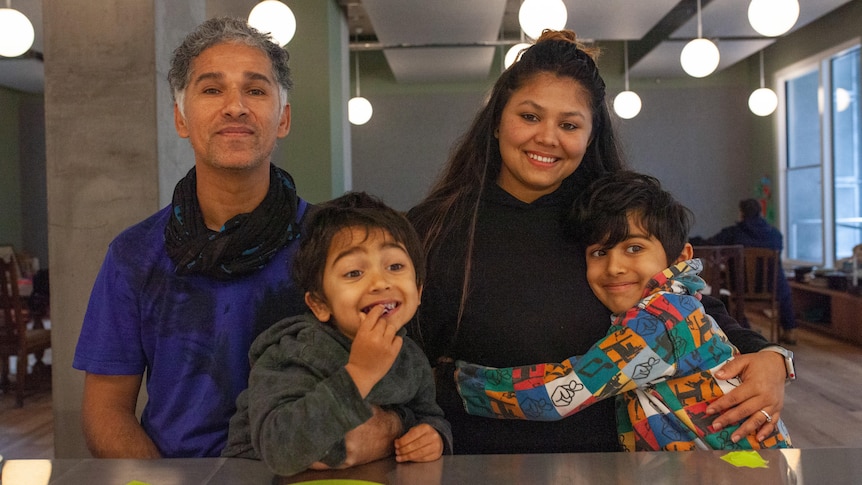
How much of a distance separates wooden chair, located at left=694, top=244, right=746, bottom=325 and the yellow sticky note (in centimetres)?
477

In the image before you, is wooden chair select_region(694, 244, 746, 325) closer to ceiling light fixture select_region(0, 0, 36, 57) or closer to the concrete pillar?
the concrete pillar

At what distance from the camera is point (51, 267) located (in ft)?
8.53

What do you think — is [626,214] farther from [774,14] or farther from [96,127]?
[774,14]

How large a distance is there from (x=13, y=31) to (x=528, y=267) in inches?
171

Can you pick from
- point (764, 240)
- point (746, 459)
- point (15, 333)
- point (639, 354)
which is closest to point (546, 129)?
point (639, 354)

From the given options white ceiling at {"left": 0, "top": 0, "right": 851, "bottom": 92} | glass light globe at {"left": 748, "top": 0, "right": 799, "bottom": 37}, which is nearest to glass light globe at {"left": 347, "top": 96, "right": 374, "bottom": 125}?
white ceiling at {"left": 0, "top": 0, "right": 851, "bottom": 92}

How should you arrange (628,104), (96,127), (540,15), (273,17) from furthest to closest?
(628,104), (273,17), (540,15), (96,127)

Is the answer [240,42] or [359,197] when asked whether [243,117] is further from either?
[359,197]

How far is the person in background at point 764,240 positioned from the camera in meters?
7.10

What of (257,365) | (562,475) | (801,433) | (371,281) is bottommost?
(801,433)

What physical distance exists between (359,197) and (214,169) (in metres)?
0.41

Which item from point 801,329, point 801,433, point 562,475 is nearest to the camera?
point 562,475

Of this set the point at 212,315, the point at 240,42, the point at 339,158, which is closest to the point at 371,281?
the point at 212,315

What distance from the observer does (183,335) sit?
4.98ft
